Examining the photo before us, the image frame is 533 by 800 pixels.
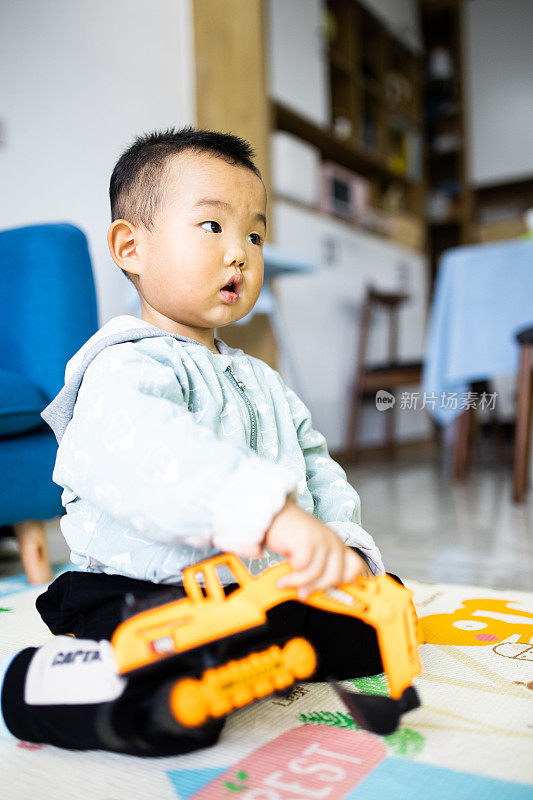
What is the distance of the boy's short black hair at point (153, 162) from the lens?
646 mm

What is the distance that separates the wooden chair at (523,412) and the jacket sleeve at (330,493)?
47.7 inches

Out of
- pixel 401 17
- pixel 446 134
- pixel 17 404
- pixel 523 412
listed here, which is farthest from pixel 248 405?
pixel 446 134

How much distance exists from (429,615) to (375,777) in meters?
0.38

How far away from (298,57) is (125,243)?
2.54m

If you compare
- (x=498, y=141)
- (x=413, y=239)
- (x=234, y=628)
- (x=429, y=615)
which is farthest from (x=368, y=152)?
(x=234, y=628)

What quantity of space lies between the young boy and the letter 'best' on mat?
39 mm

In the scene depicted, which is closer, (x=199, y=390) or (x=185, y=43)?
(x=199, y=390)

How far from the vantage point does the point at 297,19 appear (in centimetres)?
286

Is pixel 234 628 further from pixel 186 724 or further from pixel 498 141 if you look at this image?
pixel 498 141

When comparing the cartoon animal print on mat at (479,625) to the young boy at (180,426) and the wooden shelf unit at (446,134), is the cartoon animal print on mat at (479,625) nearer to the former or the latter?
the young boy at (180,426)

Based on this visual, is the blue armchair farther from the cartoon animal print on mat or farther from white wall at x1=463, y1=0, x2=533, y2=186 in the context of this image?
white wall at x1=463, y1=0, x2=533, y2=186

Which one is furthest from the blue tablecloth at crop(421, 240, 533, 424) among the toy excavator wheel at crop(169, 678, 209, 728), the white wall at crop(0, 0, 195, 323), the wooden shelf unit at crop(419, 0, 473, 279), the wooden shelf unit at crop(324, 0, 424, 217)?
the wooden shelf unit at crop(419, 0, 473, 279)

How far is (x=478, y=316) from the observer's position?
7.05 feet

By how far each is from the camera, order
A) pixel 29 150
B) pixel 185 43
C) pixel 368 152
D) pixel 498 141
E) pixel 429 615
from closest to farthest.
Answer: pixel 429 615
pixel 29 150
pixel 185 43
pixel 368 152
pixel 498 141
